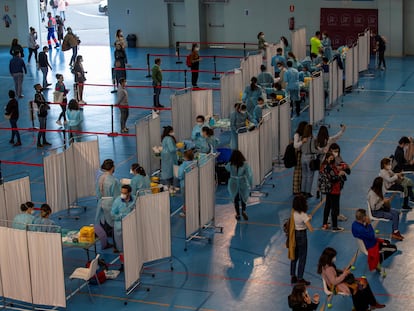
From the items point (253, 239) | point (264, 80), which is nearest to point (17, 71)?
point (264, 80)

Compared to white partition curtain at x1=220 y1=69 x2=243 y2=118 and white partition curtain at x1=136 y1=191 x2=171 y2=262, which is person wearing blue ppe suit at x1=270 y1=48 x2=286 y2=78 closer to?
white partition curtain at x1=220 y1=69 x2=243 y2=118

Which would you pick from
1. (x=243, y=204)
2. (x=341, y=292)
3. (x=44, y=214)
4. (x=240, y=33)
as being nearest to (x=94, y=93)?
(x=240, y=33)

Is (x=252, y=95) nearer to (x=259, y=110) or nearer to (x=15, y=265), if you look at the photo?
(x=259, y=110)

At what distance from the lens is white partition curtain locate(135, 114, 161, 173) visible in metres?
19.2

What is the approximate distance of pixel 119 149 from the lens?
23250 mm

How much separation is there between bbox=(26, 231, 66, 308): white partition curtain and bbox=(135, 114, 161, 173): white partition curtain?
251 inches

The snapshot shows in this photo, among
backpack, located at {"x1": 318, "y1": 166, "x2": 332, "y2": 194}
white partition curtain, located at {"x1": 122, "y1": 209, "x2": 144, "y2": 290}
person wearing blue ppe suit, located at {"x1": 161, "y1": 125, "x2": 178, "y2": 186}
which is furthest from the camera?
person wearing blue ppe suit, located at {"x1": 161, "y1": 125, "x2": 178, "y2": 186}

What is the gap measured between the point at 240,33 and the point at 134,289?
30382 mm

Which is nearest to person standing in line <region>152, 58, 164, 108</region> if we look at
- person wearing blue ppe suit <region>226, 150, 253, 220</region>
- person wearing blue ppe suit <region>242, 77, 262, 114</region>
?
person wearing blue ppe suit <region>242, 77, 262, 114</region>

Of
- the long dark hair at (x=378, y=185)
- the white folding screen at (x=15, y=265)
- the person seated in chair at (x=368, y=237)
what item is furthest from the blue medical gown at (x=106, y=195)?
the long dark hair at (x=378, y=185)

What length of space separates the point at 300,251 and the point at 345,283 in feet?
4.62

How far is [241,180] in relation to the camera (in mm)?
16641

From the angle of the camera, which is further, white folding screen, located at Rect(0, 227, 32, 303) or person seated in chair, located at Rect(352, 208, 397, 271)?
person seated in chair, located at Rect(352, 208, 397, 271)

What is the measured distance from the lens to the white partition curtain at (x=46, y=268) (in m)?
12.9
